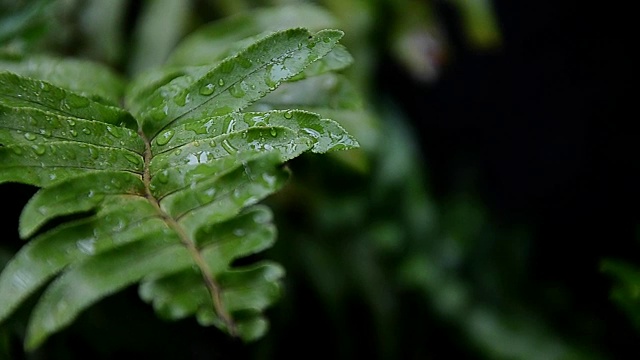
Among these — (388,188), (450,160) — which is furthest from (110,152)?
(450,160)

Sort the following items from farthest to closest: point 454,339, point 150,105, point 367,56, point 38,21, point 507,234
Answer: point 507,234
point 454,339
point 367,56
point 38,21
point 150,105

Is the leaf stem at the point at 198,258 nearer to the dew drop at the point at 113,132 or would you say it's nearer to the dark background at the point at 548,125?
the dew drop at the point at 113,132

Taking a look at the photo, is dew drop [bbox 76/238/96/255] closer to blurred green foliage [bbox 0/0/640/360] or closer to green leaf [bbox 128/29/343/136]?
green leaf [bbox 128/29/343/136]

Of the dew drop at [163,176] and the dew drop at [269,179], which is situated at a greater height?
the dew drop at [269,179]

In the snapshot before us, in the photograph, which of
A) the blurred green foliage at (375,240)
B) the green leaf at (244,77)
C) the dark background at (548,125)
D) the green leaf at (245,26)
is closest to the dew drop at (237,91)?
the green leaf at (244,77)

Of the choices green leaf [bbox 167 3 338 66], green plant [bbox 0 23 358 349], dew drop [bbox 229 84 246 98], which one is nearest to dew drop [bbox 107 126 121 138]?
green plant [bbox 0 23 358 349]

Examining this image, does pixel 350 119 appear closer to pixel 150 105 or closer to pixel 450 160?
pixel 150 105

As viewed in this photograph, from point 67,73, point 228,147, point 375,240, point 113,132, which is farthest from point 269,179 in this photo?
point 375,240
